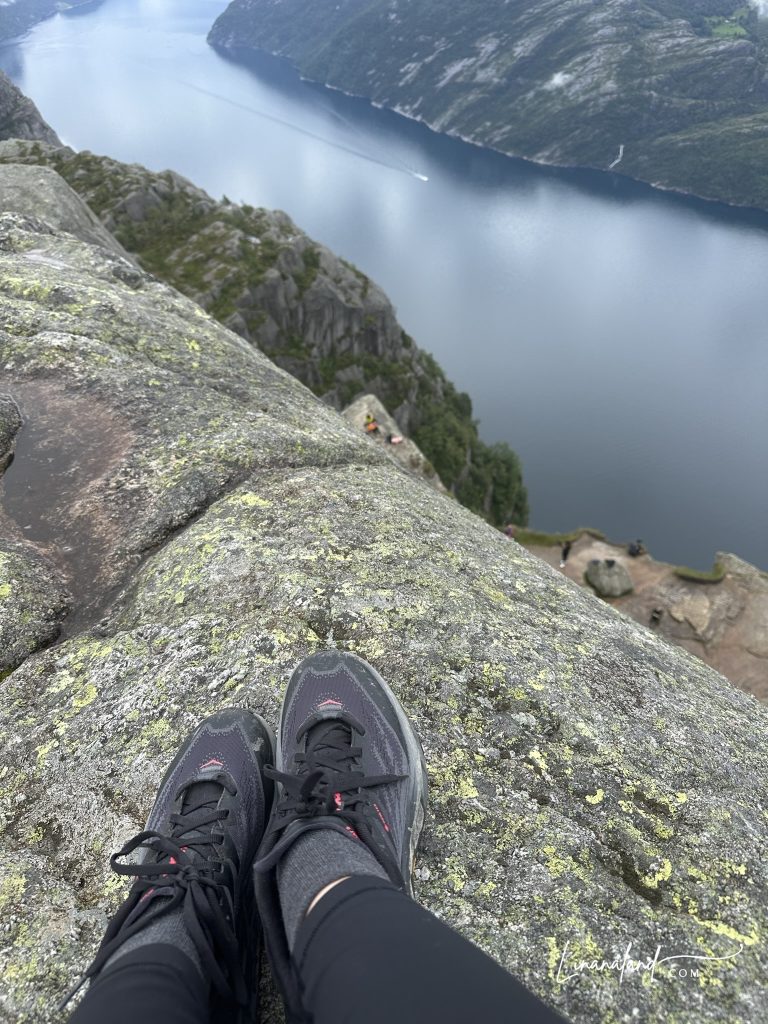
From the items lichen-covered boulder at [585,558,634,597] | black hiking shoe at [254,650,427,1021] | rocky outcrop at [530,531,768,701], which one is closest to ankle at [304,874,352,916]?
black hiking shoe at [254,650,427,1021]

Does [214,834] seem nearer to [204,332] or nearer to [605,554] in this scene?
[204,332]

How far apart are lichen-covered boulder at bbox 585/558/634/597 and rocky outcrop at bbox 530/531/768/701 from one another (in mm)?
223

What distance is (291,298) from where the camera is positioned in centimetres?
7850

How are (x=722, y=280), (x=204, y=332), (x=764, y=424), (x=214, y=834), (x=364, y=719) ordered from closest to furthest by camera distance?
(x=214, y=834), (x=364, y=719), (x=204, y=332), (x=764, y=424), (x=722, y=280)

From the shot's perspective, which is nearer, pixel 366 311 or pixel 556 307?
pixel 366 311

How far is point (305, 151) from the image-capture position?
7844 inches

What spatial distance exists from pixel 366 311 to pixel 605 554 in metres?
61.2

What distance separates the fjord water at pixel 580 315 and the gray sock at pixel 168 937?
84911 mm

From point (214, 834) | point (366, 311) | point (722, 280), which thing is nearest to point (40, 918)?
point (214, 834)

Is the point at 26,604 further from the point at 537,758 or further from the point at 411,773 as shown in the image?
the point at 537,758

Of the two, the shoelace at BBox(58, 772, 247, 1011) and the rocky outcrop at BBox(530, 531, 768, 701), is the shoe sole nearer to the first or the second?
the shoelace at BBox(58, 772, 247, 1011)

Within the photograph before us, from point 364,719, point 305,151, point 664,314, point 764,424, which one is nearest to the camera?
point 364,719

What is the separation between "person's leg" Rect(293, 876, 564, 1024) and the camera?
7.42ft

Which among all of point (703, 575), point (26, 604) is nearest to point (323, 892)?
point (26, 604)
